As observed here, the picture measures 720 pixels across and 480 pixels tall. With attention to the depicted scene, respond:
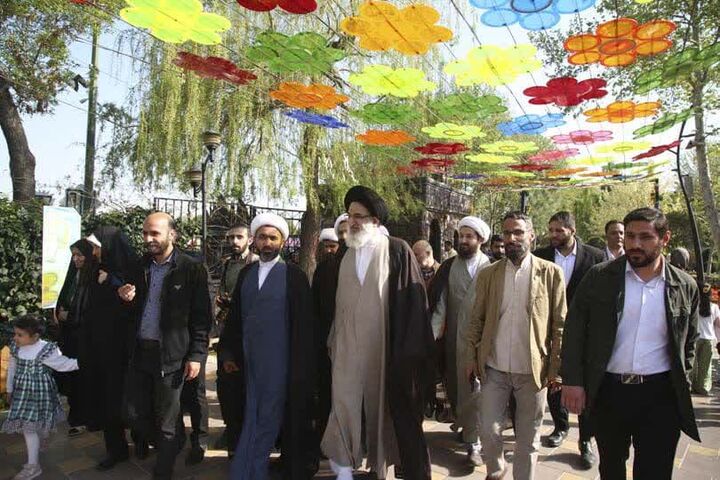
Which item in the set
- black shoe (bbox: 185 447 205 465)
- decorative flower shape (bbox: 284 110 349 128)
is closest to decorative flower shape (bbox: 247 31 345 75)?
decorative flower shape (bbox: 284 110 349 128)

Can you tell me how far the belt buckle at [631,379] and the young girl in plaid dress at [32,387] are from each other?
3.60 meters

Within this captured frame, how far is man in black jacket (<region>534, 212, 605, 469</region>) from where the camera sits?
4016mm

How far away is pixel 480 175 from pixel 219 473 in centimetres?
776

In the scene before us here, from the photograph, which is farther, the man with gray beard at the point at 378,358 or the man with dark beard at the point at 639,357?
the man with gray beard at the point at 378,358

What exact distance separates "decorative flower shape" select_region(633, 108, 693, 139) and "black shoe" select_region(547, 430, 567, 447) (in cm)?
390

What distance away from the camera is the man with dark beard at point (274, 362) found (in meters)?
3.14

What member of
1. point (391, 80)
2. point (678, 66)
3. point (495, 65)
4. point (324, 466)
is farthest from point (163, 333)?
point (678, 66)

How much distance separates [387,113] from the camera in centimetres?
585

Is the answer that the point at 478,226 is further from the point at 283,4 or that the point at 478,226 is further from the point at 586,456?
the point at 283,4

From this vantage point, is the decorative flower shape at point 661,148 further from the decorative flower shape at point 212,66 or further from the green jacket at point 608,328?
the decorative flower shape at point 212,66

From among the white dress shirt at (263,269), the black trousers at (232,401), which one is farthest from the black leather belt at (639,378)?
the black trousers at (232,401)

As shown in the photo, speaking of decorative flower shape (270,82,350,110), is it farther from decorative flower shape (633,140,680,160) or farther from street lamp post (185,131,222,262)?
decorative flower shape (633,140,680,160)

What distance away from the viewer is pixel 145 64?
28.4 ft

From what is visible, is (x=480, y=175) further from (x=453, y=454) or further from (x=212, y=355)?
(x=453, y=454)
